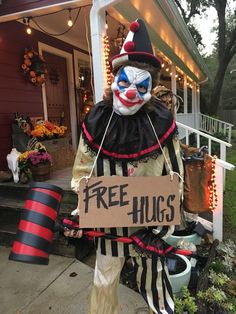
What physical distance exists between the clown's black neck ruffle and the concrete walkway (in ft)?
4.07

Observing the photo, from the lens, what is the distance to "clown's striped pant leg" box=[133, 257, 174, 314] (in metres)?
1.65

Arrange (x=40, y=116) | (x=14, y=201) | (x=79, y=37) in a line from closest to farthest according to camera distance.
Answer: (x=14, y=201) < (x=40, y=116) < (x=79, y=37)

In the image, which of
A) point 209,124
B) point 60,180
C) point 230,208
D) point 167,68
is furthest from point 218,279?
point 209,124

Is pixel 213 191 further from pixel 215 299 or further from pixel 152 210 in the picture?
pixel 152 210

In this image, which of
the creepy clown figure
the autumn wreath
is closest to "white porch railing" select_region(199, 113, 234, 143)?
the autumn wreath

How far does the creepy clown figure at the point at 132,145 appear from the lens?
1.51 meters

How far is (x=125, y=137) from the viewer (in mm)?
1528

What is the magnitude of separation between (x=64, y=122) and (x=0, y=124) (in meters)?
1.68

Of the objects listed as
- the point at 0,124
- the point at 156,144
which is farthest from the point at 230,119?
the point at 156,144

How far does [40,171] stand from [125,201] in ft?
7.38

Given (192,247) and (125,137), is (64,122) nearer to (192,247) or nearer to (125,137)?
(192,247)

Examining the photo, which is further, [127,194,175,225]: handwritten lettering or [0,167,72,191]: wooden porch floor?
[0,167,72,191]: wooden porch floor

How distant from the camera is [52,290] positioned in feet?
7.51

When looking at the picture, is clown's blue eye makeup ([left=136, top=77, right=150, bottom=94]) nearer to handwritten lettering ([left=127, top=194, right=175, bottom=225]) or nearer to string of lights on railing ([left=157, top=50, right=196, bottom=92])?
handwritten lettering ([left=127, top=194, right=175, bottom=225])
